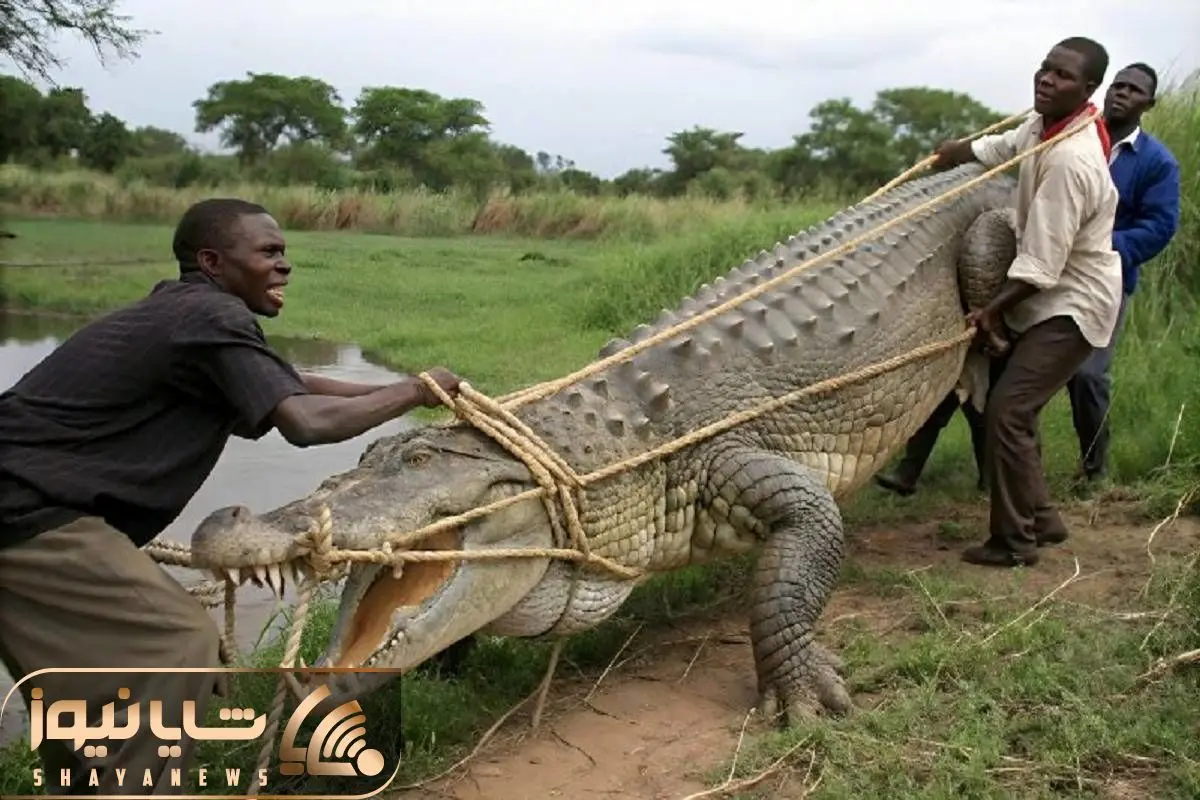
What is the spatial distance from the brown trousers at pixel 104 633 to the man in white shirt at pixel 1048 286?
3.18 meters

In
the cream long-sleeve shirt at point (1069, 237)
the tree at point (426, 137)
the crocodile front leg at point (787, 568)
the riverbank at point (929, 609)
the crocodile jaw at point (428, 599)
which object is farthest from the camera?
the tree at point (426, 137)

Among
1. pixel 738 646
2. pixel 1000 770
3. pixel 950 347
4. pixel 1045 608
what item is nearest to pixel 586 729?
pixel 738 646

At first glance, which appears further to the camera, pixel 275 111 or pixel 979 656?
pixel 275 111

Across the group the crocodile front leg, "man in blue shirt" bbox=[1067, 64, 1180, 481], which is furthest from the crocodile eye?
"man in blue shirt" bbox=[1067, 64, 1180, 481]

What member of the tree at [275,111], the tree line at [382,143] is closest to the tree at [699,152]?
the tree line at [382,143]

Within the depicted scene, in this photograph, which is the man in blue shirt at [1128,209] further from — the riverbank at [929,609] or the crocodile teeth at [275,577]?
the crocodile teeth at [275,577]

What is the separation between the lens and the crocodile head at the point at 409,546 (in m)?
2.69

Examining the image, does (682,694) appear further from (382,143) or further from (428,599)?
(382,143)

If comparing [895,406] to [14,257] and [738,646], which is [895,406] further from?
[14,257]

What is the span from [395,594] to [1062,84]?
3.13 metres

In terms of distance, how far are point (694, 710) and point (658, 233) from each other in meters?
13.3

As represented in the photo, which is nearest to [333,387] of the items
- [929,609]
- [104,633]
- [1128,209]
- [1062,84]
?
[104,633]

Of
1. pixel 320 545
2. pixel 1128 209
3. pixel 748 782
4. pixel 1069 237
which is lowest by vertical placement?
pixel 748 782

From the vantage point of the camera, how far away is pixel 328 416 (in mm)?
2525
